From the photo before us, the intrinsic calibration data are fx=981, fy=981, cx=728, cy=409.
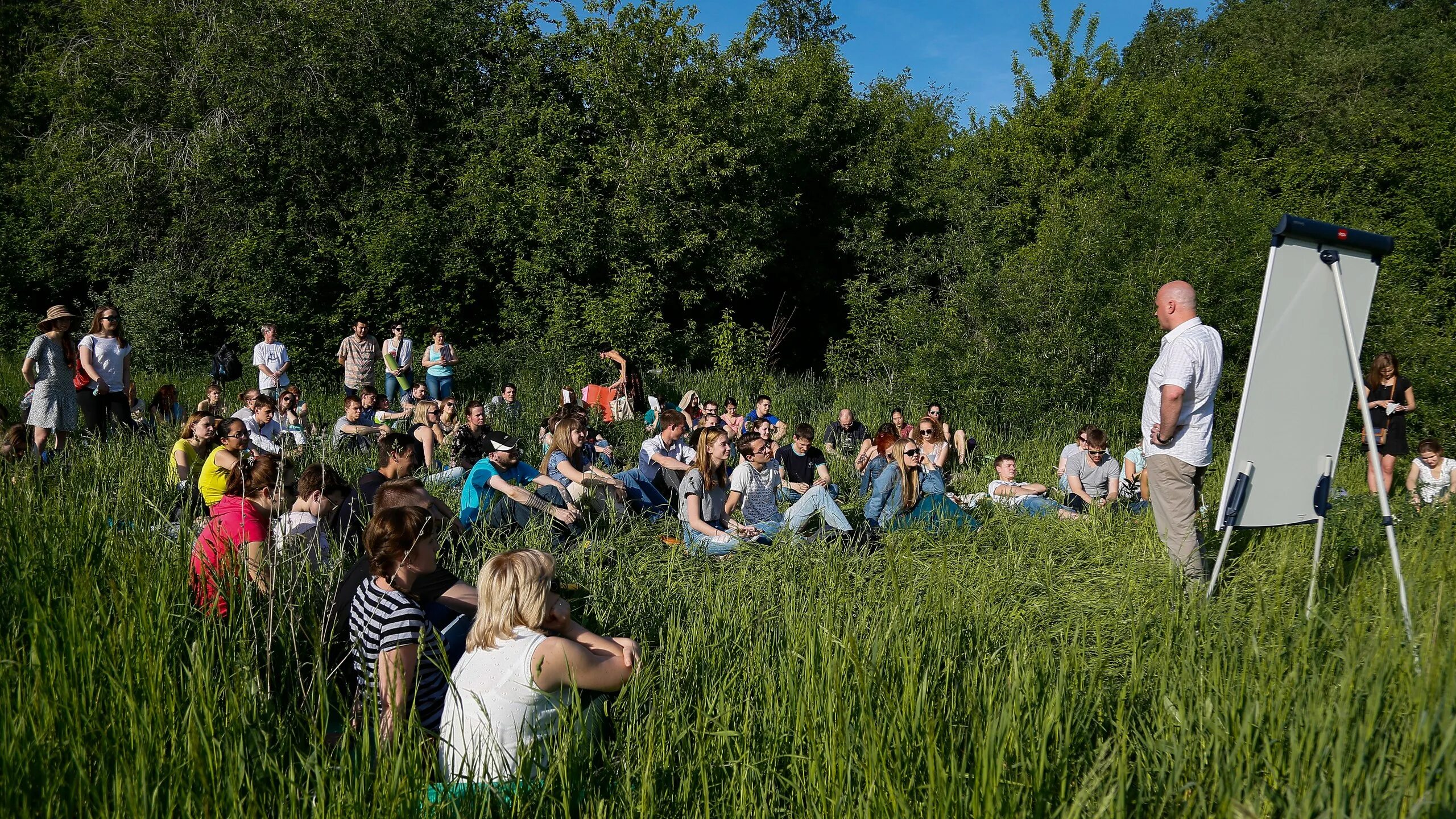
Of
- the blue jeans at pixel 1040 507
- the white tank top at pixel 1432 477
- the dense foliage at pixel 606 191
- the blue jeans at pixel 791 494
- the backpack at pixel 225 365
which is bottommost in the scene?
the blue jeans at pixel 791 494

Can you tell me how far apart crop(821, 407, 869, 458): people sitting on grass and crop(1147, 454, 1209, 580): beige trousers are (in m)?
6.44

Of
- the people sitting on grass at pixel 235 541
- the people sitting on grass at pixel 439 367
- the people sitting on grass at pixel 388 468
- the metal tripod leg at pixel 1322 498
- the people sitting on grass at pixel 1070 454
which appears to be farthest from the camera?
the people sitting on grass at pixel 439 367

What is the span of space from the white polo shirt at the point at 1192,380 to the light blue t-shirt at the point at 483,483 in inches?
157

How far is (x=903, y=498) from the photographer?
7402 mm

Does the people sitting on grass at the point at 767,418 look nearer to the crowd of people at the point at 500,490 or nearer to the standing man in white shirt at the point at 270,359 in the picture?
the crowd of people at the point at 500,490

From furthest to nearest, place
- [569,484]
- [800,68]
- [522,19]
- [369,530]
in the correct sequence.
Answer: [800,68], [522,19], [569,484], [369,530]

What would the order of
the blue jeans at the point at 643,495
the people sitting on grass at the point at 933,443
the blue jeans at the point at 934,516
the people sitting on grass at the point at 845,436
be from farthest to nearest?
the people sitting on grass at the point at 845,436 < the people sitting on grass at the point at 933,443 < the blue jeans at the point at 643,495 < the blue jeans at the point at 934,516

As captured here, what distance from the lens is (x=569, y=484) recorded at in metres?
7.35

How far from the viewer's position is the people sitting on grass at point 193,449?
6578 mm

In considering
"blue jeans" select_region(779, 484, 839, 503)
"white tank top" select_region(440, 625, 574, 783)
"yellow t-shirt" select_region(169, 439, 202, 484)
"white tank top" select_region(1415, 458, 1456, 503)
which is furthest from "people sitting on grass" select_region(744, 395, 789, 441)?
"white tank top" select_region(440, 625, 574, 783)

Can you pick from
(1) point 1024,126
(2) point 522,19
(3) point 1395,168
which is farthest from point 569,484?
(3) point 1395,168

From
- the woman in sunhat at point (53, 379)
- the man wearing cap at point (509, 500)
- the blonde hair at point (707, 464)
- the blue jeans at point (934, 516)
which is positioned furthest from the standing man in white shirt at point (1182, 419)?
the woman in sunhat at point (53, 379)

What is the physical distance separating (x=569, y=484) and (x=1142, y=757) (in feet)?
17.3

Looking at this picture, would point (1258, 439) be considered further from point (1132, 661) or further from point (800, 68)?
point (800, 68)
